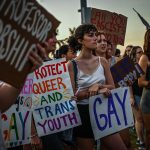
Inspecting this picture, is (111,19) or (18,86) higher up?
(111,19)

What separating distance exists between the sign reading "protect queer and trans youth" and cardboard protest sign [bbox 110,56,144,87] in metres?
0.73

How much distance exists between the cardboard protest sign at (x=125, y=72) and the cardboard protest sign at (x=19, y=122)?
133 centimetres

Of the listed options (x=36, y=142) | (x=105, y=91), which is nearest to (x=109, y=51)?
(x=105, y=91)

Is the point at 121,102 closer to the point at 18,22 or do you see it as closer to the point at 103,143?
the point at 103,143

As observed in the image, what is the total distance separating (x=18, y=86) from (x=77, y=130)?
2373 mm

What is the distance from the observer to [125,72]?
18.6 ft

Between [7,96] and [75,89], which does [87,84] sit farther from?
[7,96]

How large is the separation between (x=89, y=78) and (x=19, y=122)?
0.84 meters

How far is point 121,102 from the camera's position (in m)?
4.76

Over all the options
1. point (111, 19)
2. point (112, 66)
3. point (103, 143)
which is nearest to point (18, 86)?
point (103, 143)

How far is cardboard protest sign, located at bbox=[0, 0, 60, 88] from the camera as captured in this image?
2320 mm

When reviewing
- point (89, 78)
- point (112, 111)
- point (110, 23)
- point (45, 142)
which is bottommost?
point (45, 142)

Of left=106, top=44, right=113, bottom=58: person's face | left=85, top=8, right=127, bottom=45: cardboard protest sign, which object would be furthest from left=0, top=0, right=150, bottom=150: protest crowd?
left=85, top=8, right=127, bottom=45: cardboard protest sign

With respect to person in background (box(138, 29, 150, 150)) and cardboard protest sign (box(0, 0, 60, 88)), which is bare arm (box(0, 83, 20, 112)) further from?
person in background (box(138, 29, 150, 150))
